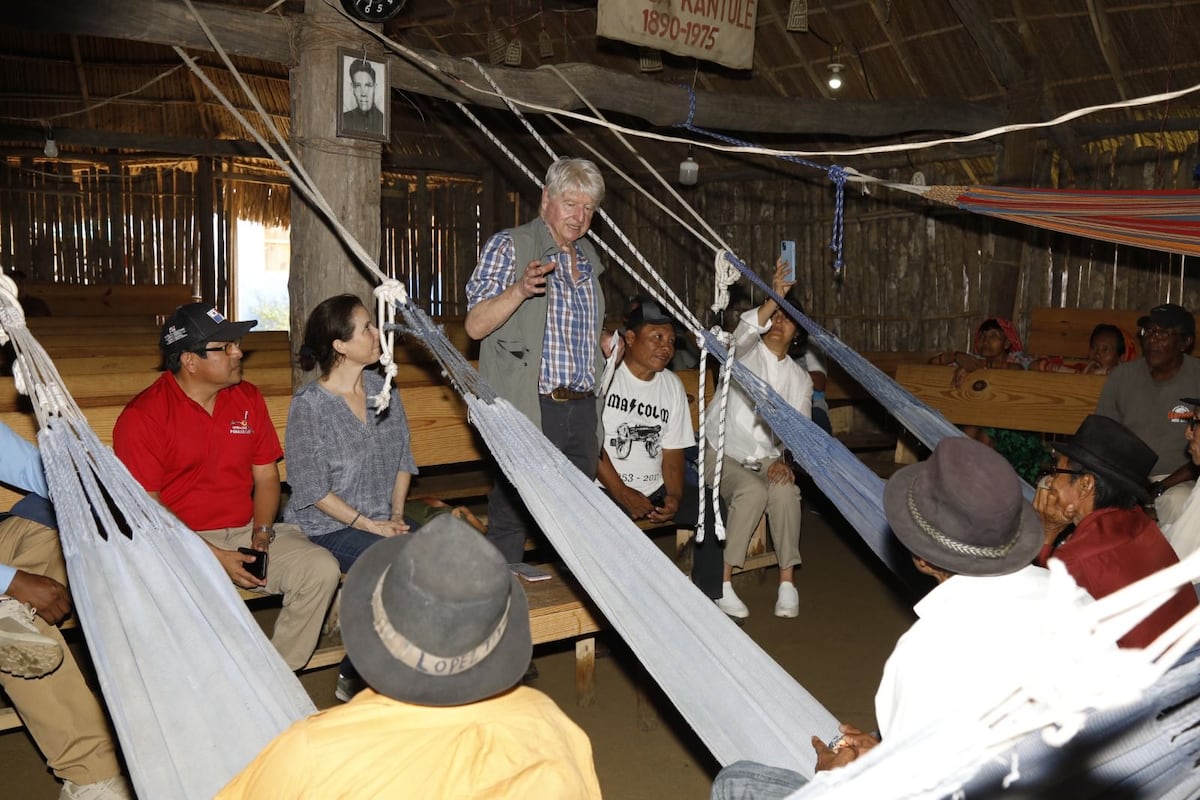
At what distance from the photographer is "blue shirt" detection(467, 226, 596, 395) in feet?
7.72

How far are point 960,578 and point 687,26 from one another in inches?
120

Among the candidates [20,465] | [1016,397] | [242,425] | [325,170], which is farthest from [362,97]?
[1016,397]

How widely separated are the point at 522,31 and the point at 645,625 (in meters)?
5.07

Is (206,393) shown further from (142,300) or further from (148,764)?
(142,300)

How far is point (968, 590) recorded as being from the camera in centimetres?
122

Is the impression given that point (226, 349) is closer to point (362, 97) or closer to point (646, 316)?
point (362, 97)

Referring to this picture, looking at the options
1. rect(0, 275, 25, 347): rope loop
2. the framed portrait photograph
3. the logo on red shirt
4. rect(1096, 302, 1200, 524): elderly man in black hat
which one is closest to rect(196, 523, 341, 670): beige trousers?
the logo on red shirt

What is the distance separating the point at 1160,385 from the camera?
3445mm

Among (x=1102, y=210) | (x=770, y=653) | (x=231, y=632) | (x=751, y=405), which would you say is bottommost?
(x=770, y=653)

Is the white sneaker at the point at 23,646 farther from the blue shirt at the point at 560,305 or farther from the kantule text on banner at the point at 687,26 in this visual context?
the kantule text on banner at the point at 687,26

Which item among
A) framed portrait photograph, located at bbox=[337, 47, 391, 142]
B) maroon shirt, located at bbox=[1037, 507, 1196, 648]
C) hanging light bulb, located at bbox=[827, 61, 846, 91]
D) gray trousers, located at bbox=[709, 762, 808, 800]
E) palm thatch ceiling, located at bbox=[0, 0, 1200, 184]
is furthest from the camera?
hanging light bulb, located at bbox=[827, 61, 846, 91]

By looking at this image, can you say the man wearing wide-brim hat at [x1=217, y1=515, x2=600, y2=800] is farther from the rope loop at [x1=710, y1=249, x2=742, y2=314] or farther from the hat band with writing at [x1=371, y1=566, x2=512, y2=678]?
the rope loop at [x1=710, y1=249, x2=742, y2=314]

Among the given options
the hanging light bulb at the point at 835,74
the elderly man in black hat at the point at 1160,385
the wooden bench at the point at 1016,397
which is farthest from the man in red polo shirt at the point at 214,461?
the hanging light bulb at the point at 835,74

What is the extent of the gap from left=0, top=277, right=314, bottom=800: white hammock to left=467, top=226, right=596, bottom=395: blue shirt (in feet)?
2.99
